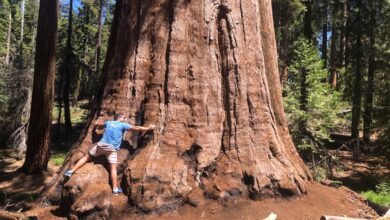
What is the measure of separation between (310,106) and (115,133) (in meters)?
11.8

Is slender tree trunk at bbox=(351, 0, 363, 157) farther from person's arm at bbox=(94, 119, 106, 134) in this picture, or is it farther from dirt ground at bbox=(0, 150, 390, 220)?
person's arm at bbox=(94, 119, 106, 134)

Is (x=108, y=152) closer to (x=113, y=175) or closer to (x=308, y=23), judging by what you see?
(x=113, y=175)

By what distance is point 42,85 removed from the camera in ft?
47.2

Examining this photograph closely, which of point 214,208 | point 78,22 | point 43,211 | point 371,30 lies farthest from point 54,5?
point 78,22

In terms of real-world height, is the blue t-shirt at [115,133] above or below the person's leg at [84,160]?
above

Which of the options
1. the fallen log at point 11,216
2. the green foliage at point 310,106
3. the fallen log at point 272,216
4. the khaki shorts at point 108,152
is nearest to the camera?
the fallen log at point 272,216

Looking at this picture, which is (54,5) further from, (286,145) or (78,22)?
(78,22)

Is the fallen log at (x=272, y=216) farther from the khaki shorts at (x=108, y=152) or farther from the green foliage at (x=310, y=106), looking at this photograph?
the green foliage at (x=310, y=106)

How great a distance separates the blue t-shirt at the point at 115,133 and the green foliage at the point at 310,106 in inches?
418

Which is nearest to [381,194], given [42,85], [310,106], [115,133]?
[310,106]

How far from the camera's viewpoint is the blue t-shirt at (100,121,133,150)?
6.34m

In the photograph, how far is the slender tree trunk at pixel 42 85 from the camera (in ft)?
46.4

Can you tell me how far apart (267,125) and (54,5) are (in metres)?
9.95

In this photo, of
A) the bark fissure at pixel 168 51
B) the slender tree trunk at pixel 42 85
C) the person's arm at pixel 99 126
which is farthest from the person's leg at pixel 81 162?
the slender tree trunk at pixel 42 85
